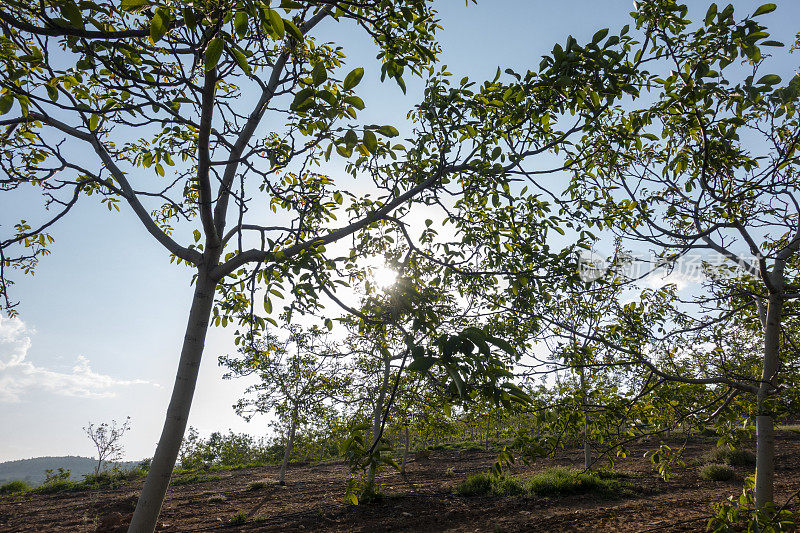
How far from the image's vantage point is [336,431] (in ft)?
43.0

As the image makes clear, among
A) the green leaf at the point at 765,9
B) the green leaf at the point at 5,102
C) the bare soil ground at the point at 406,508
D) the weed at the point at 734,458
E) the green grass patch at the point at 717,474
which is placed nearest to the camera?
the green leaf at the point at 5,102

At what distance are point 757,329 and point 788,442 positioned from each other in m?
21.8

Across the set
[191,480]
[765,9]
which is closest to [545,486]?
[765,9]

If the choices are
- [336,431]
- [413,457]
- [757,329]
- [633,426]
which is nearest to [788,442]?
[413,457]

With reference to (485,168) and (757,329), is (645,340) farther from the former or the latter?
(485,168)

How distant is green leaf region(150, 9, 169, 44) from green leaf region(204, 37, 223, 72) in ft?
0.74

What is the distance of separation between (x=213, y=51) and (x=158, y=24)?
266 millimetres

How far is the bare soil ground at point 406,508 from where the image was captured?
878cm

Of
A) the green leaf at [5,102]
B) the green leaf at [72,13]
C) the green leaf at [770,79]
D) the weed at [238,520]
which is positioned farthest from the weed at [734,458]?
the green leaf at [5,102]

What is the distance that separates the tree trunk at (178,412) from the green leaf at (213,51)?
3605mm

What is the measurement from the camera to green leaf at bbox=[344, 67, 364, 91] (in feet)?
5.93

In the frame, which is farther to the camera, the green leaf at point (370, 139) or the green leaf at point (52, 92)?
the green leaf at point (52, 92)

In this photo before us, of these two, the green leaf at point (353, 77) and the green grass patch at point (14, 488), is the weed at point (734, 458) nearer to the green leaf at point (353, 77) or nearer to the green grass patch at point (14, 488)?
the green leaf at point (353, 77)

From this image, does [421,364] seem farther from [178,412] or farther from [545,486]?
[545,486]
